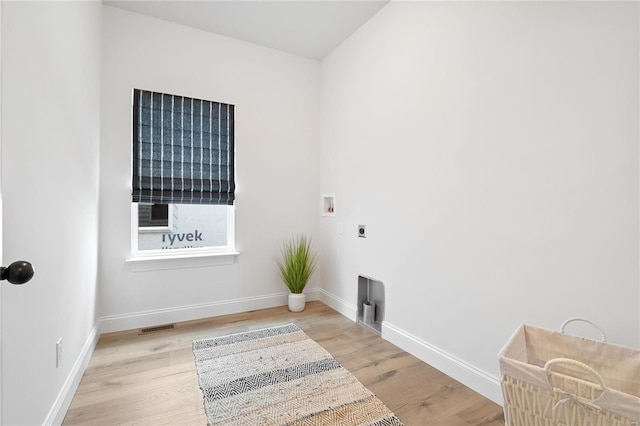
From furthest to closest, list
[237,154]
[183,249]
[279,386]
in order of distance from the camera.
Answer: [237,154] < [183,249] < [279,386]

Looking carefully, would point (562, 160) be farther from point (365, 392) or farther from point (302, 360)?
point (302, 360)

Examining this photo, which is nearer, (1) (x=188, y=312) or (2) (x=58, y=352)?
(2) (x=58, y=352)

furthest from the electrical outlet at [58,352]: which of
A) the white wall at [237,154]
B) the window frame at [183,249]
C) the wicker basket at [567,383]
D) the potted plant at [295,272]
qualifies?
the wicker basket at [567,383]

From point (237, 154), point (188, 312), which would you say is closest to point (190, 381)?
point (188, 312)

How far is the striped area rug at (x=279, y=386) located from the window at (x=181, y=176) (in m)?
1.03

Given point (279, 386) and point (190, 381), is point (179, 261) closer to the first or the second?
point (190, 381)

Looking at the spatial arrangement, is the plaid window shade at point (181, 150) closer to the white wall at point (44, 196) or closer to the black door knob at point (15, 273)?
the white wall at point (44, 196)

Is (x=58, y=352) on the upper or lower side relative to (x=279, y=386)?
upper

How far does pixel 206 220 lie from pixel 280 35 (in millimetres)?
1992

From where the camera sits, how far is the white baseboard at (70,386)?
1434 mm

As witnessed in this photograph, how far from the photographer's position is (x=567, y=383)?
101 centimetres

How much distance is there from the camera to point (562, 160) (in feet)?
4.77

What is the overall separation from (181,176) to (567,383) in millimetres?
2957

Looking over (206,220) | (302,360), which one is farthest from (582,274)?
(206,220)
